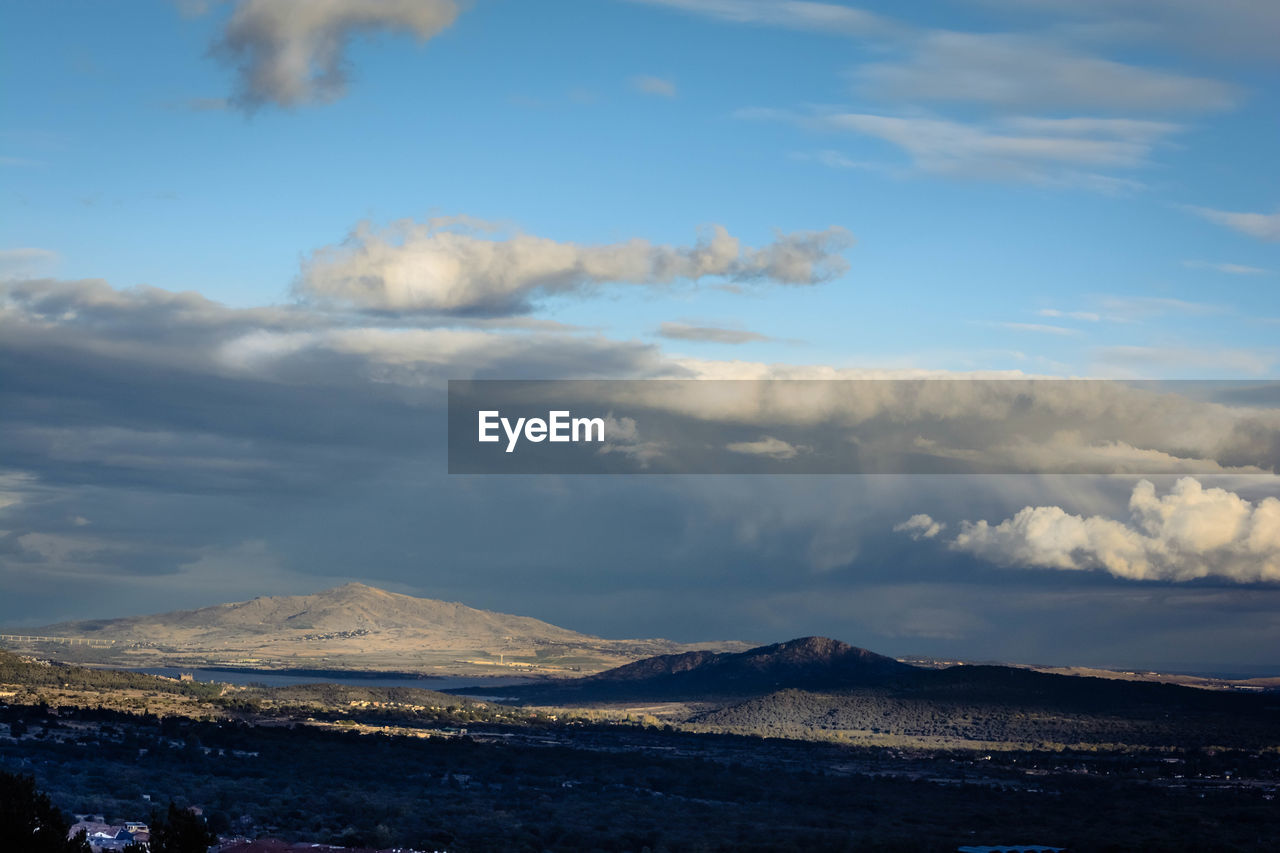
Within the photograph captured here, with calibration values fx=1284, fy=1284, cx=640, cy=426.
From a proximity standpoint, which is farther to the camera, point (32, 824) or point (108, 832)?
point (108, 832)

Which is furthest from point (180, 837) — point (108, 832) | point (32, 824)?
point (108, 832)

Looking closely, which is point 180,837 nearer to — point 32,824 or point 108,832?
point 32,824

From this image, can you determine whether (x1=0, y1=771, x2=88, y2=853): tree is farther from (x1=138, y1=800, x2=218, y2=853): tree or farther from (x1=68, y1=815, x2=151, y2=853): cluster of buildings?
(x1=68, y1=815, x2=151, y2=853): cluster of buildings

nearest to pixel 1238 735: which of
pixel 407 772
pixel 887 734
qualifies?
pixel 887 734

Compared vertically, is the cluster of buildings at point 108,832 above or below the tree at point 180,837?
below

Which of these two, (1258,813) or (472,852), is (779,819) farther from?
(1258,813)

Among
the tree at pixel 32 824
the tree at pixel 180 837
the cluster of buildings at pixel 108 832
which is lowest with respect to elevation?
the cluster of buildings at pixel 108 832

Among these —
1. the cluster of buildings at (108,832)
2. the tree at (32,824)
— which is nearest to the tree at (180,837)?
the tree at (32,824)

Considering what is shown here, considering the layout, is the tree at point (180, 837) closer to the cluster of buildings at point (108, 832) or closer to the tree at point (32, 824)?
the tree at point (32, 824)

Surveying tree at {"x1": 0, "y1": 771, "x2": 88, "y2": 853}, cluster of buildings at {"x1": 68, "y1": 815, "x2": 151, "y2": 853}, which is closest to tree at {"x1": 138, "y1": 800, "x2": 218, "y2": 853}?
tree at {"x1": 0, "y1": 771, "x2": 88, "y2": 853}
